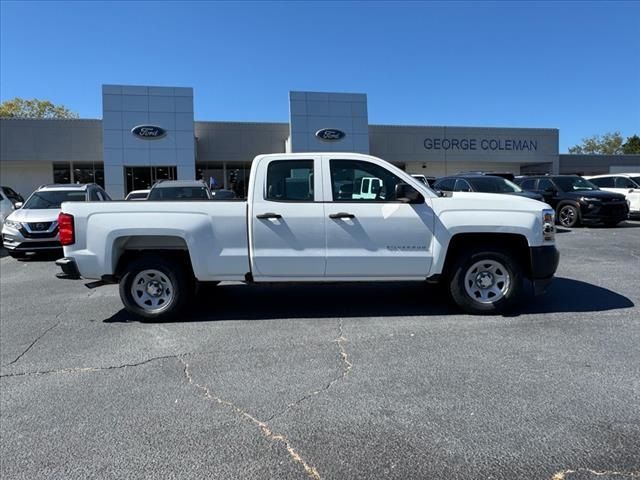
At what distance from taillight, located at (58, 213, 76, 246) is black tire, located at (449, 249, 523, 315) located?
457 cm

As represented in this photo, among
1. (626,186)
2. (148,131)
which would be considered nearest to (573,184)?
(626,186)

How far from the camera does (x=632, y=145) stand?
79.5 meters

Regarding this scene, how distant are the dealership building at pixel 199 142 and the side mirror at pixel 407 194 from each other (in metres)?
23.8

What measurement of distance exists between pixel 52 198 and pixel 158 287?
28.3 ft

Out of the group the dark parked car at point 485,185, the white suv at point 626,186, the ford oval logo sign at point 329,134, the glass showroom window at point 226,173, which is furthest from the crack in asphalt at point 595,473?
the glass showroom window at point 226,173

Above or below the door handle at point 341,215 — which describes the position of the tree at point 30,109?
above

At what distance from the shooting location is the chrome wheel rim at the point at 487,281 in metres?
5.86

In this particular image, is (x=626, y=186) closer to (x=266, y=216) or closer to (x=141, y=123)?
(x=266, y=216)

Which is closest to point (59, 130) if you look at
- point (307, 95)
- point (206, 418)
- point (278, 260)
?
point (307, 95)

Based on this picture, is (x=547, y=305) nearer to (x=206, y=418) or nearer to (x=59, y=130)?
(x=206, y=418)

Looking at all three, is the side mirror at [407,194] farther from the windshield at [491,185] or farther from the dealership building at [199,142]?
the dealership building at [199,142]

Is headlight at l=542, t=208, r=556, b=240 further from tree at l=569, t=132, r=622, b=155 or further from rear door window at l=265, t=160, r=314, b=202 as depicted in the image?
tree at l=569, t=132, r=622, b=155

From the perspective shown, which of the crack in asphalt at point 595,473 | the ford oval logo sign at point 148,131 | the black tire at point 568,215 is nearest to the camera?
the crack in asphalt at point 595,473

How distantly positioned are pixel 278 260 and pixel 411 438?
3007 mm
